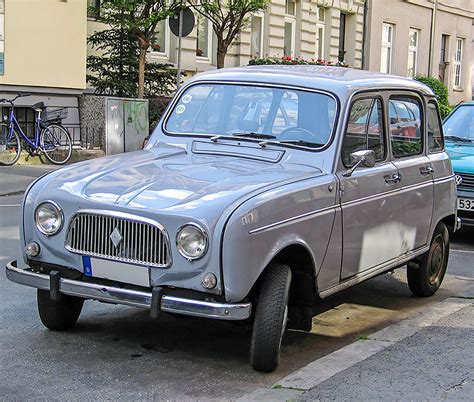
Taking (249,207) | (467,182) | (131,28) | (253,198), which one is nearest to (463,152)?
(467,182)

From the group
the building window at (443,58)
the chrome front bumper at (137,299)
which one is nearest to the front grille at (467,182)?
the chrome front bumper at (137,299)

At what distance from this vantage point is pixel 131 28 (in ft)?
61.4

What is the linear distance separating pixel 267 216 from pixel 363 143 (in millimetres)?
1594

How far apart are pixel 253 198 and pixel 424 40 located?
34.6 m

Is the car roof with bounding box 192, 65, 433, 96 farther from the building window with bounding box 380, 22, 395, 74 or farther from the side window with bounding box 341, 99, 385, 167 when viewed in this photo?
the building window with bounding box 380, 22, 395, 74

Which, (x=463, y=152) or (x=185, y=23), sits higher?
(x=185, y=23)

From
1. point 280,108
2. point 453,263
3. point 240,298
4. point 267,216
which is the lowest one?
point 453,263

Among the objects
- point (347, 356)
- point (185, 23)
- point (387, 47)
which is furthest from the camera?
point (387, 47)

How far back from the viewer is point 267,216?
5.04 metres

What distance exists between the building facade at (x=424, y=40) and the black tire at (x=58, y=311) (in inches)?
1156

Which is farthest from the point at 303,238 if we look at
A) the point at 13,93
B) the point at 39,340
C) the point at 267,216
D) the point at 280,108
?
the point at 13,93

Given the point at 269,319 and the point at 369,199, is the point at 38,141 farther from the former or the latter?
the point at 269,319

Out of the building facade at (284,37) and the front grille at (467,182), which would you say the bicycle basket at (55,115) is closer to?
the building facade at (284,37)

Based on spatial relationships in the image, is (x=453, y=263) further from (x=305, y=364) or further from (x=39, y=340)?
(x=39, y=340)
